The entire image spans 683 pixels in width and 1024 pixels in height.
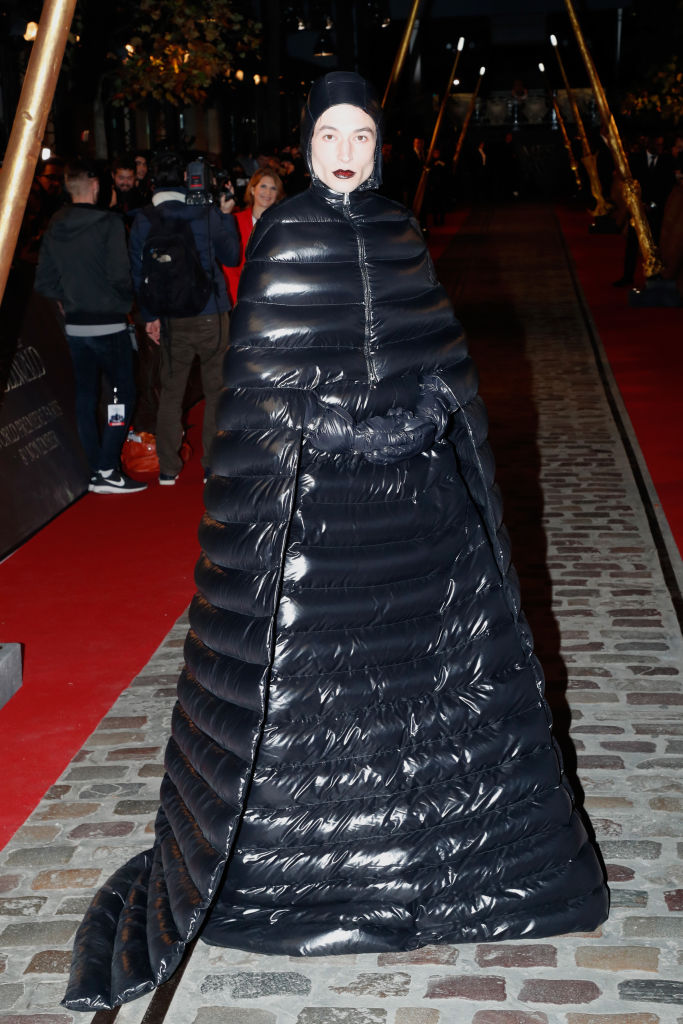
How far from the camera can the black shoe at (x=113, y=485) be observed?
9.09 metres

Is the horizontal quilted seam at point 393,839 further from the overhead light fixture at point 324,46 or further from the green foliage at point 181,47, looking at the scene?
the overhead light fixture at point 324,46

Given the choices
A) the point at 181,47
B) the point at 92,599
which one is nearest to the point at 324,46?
the point at 181,47

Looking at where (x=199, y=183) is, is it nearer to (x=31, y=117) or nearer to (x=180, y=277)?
(x=180, y=277)

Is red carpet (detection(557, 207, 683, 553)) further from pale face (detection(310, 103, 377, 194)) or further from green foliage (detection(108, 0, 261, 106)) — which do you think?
green foliage (detection(108, 0, 261, 106))

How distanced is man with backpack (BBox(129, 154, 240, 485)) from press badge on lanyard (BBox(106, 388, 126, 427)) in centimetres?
31

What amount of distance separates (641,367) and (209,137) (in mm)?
21302

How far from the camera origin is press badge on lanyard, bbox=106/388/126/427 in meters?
A: 8.77

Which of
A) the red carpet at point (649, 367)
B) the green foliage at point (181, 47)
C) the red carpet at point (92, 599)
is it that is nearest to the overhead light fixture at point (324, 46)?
the red carpet at point (649, 367)

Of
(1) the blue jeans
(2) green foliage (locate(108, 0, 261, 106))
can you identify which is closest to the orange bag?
(1) the blue jeans

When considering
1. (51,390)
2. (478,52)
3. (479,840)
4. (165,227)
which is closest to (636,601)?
(479,840)

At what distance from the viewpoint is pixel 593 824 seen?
431 centimetres

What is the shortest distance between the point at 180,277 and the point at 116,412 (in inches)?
42.5

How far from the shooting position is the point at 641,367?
13820 mm

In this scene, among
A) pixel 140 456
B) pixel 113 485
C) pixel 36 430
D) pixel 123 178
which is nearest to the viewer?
pixel 36 430
